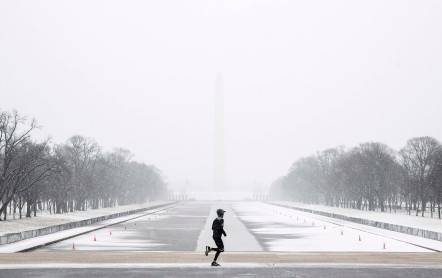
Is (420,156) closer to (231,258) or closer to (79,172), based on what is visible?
(79,172)

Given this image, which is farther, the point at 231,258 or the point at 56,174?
the point at 56,174

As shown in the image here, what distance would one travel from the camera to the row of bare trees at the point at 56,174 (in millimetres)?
75438

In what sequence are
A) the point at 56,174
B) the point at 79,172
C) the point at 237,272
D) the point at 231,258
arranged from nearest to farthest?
the point at 237,272 < the point at 231,258 < the point at 56,174 < the point at 79,172

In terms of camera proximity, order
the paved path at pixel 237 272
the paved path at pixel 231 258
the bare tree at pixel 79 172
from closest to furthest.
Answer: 1. the paved path at pixel 237 272
2. the paved path at pixel 231 258
3. the bare tree at pixel 79 172

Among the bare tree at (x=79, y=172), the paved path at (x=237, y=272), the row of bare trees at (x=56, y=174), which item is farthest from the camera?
the bare tree at (x=79, y=172)

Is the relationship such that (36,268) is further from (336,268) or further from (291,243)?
(291,243)

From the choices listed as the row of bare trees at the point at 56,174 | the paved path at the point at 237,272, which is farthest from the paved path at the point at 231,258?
the row of bare trees at the point at 56,174

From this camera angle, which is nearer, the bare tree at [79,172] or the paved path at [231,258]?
the paved path at [231,258]

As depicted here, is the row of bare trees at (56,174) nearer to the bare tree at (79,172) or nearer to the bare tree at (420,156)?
the bare tree at (79,172)

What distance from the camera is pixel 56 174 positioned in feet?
275

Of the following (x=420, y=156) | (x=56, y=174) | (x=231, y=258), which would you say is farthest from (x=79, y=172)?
(x=231, y=258)

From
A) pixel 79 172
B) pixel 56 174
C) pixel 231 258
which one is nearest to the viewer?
pixel 231 258

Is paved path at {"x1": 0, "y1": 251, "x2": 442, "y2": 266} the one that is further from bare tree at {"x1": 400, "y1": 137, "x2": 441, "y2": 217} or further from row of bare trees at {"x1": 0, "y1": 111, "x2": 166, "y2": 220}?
bare tree at {"x1": 400, "y1": 137, "x2": 441, "y2": 217}

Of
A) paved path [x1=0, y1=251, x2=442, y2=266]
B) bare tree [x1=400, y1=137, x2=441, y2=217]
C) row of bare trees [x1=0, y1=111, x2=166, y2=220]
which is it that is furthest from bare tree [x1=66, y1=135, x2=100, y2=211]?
paved path [x1=0, y1=251, x2=442, y2=266]
